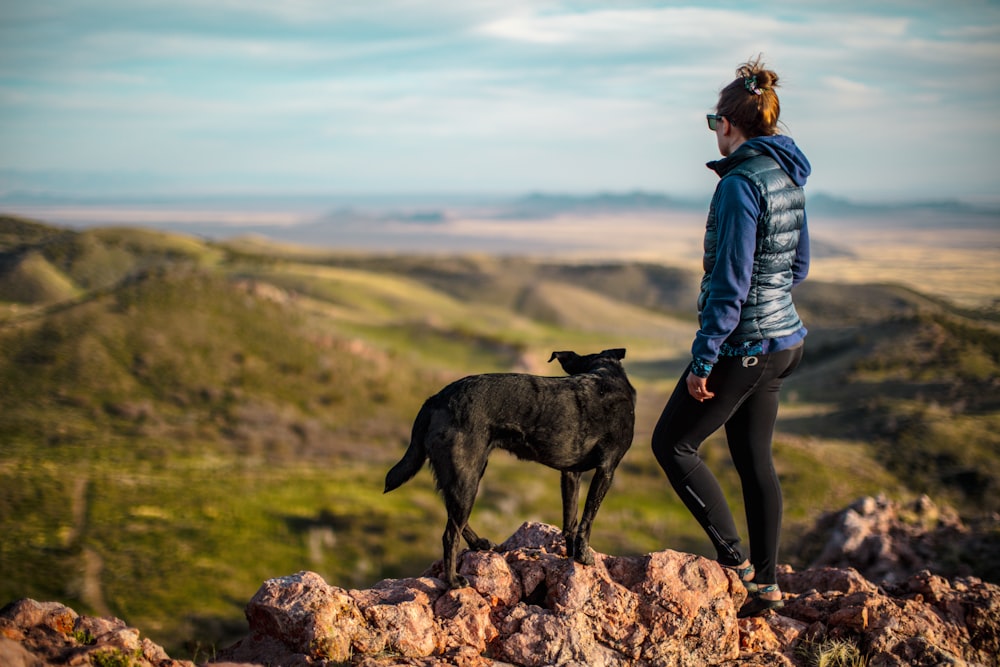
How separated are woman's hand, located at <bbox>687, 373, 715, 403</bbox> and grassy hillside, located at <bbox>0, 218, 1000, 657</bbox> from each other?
12.0 metres

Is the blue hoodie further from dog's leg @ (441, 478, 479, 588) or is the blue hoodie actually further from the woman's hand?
dog's leg @ (441, 478, 479, 588)

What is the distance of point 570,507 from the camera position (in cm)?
625

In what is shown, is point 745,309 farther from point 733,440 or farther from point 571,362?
point 571,362

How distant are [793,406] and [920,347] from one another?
8940mm

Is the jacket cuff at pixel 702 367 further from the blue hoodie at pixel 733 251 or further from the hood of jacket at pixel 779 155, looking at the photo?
the hood of jacket at pixel 779 155

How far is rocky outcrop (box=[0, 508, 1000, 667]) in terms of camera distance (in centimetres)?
559

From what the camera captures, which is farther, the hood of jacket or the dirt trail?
the dirt trail

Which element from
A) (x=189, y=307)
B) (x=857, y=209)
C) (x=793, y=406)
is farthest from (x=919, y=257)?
(x=857, y=209)

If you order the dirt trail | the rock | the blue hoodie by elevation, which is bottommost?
the dirt trail

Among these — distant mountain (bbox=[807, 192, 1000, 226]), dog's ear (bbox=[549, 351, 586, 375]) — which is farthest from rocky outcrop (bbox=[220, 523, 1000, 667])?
distant mountain (bbox=[807, 192, 1000, 226])

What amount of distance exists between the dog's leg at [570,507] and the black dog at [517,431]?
187 mm

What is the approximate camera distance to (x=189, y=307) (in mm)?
35469

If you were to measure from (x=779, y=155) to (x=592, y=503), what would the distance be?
8.87 ft

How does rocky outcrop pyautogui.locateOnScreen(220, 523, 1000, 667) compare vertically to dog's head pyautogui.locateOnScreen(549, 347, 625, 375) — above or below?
below
